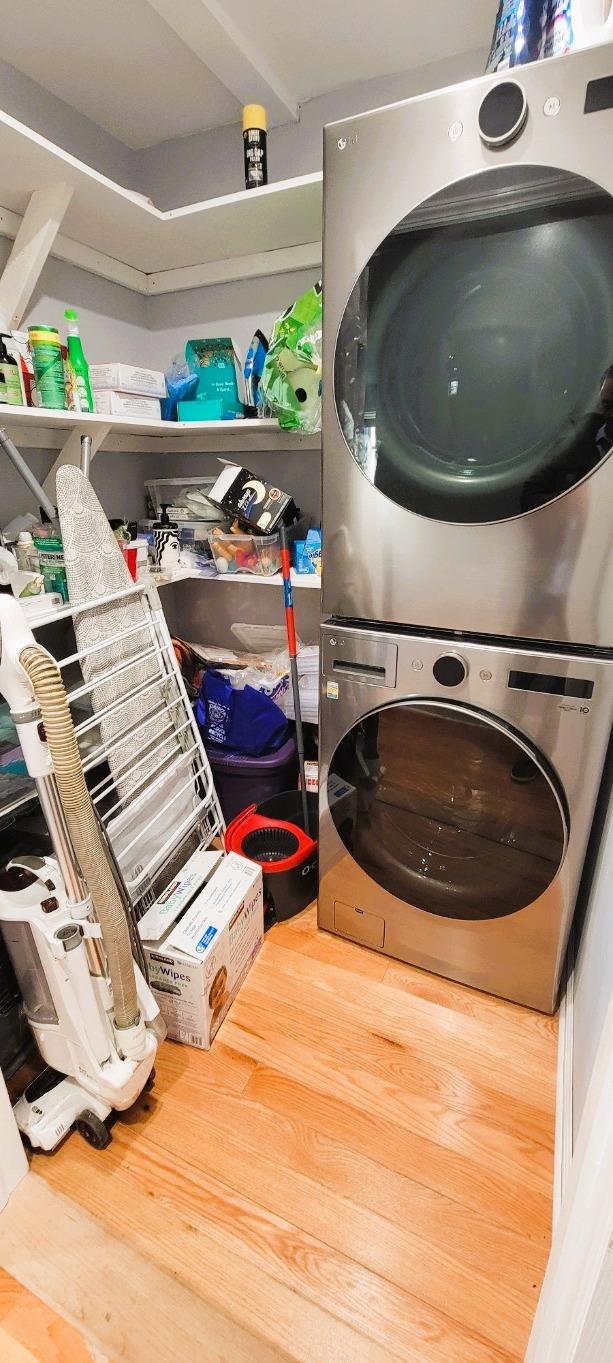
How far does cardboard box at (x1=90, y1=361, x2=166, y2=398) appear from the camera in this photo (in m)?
1.42

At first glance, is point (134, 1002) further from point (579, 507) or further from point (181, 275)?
point (181, 275)

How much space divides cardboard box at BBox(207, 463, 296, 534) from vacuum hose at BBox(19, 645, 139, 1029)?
0.92m

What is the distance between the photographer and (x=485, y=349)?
0.91 metres

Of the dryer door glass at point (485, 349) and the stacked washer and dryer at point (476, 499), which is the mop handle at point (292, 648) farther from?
the dryer door glass at point (485, 349)

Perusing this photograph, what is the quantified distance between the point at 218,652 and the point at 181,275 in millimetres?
1180

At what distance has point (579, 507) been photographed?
0.92 metres

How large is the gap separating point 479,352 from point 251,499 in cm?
78

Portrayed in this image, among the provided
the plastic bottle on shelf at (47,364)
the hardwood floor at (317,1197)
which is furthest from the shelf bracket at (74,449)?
the hardwood floor at (317,1197)

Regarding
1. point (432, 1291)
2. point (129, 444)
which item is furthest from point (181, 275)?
point (432, 1291)

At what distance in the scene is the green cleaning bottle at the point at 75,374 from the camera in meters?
1.27

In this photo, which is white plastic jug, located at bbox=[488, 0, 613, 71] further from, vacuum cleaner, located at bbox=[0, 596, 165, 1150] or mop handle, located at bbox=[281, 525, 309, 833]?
vacuum cleaner, located at bbox=[0, 596, 165, 1150]

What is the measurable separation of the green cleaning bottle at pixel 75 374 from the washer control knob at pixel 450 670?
103 cm

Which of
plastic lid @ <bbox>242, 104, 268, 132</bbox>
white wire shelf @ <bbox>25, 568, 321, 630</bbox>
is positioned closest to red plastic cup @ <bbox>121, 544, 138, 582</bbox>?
white wire shelf @ <bbox>25, 568, 321, 630</bbox>

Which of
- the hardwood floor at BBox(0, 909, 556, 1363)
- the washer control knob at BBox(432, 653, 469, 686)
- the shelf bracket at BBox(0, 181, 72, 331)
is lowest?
the hardwood floor at BBox(0, 909, 556, 1363)
